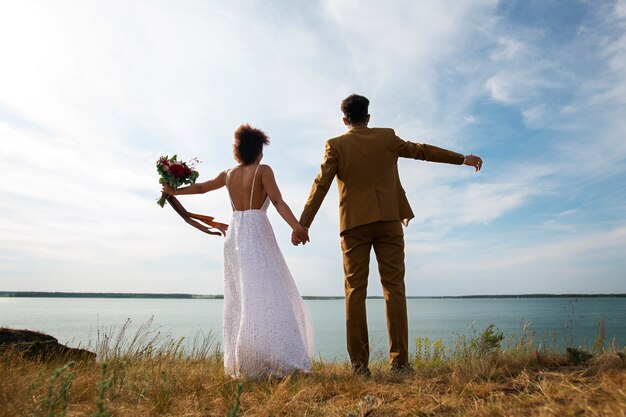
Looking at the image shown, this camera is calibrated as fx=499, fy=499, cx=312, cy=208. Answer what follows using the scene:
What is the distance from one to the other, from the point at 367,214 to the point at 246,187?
1322 mm

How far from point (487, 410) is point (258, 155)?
346cm

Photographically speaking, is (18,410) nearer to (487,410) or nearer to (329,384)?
(329,384)

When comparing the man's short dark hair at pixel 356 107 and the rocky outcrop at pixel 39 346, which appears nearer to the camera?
the man's short dark hair at pixel 356 107

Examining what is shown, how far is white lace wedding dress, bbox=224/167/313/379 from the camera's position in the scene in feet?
16.1

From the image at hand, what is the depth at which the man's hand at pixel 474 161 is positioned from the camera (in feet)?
17.8

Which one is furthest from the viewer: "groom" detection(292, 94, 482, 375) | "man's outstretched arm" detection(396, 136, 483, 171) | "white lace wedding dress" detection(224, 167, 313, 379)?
"man's outstretched arm" detection(396, 136, 483, 171)

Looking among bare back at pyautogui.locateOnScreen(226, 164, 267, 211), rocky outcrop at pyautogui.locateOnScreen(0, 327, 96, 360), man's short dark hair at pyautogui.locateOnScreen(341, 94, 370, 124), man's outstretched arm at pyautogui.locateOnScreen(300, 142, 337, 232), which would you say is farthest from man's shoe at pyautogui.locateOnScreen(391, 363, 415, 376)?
rocky outcrop at pyautogui.locateOnScreen(0, 327, 96, 360)

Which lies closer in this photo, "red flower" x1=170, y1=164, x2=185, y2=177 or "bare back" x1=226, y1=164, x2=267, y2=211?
"bare back" x1=226, y1=164, x2=267, y2=211

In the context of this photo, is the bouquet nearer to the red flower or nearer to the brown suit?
the red flower

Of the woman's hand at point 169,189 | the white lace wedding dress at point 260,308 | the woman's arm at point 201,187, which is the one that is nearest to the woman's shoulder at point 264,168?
the white lace wedding dress at point 260,308

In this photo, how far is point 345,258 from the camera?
5.25 meters

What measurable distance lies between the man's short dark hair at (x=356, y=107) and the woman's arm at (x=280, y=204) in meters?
1.07

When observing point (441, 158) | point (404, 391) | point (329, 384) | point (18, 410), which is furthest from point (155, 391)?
point (441, 158)

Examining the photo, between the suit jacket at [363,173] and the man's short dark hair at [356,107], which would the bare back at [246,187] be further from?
the man's short dark hair at [356,107]
